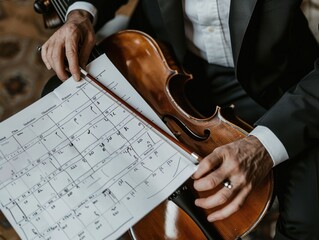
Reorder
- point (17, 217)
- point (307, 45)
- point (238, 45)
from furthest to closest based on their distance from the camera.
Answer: point (307, 45)
point (238, 45)
point (17, 217)

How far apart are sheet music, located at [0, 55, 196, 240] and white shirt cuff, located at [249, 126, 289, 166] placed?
18 cm

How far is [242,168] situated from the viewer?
0.74 meters

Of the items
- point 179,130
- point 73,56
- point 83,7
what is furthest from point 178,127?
point 83,7

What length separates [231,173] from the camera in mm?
732

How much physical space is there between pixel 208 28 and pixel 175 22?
0.26 feet

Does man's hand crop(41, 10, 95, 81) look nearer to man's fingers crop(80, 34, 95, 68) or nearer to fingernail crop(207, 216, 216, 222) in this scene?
man's fingers crop(80, 34, 95, 68)

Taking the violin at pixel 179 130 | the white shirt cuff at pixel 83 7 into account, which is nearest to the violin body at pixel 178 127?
the violin at pixel 179 130

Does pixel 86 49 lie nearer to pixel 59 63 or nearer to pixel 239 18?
pixel 59 63

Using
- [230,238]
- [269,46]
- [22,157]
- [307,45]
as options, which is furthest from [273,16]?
[22,157]

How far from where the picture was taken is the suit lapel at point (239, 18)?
889 millimetres

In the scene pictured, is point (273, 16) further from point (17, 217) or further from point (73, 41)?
point (17, 217)

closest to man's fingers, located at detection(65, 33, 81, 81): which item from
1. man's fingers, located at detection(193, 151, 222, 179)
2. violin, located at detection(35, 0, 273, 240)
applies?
violin, located at detection(35, 0, 273, 240)

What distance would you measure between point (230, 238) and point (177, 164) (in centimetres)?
17

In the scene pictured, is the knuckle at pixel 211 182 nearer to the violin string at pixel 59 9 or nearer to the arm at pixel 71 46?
the arm at pixel 71 46
